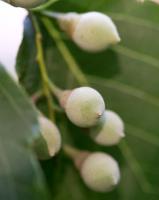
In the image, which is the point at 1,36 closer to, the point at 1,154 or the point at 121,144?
the point at 121,144

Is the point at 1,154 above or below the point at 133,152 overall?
above

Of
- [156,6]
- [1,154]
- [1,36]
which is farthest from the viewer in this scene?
[1,36]

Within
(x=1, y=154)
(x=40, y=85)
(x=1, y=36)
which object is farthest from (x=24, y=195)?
(x=1, y=36)

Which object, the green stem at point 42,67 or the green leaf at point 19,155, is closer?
the green leaf at point 19,155

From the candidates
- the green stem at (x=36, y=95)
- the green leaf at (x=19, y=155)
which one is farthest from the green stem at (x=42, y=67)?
the green leaf at (x=19, y=155)

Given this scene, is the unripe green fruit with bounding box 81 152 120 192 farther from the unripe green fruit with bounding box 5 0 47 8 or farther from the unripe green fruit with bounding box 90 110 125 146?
the unripe green fruit with bounding box 5 0 47 8

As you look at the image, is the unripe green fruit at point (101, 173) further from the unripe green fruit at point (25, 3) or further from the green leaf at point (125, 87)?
the unripe green fruit at point (25, 3)

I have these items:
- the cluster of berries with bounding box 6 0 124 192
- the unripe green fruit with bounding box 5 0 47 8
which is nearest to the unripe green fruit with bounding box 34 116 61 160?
the cluster of berries with bounding box 6 0 124 192
